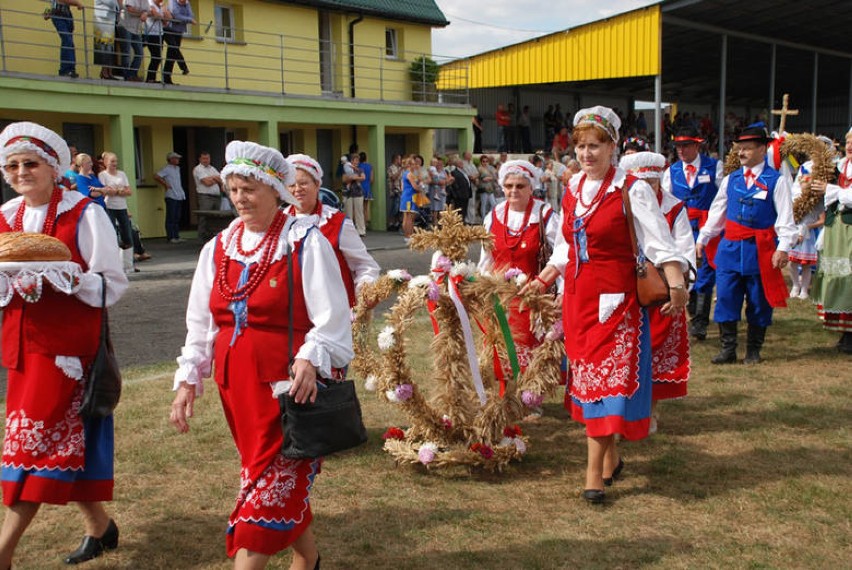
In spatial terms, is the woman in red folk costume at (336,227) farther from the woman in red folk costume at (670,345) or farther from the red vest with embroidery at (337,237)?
the woman in red folk costume at (670,345)

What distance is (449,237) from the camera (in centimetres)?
532

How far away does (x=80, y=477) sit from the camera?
157 inches

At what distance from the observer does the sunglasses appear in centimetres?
393

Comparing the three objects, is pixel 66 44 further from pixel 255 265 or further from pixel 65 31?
pixel 255 265

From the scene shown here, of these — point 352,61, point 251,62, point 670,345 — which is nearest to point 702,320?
point 670,345

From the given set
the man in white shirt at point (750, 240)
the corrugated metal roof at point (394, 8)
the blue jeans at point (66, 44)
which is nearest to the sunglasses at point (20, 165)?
the man in white shirt at point (750, 240)

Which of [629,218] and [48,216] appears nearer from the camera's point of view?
[48,216]

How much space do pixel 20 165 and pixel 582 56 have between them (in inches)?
955

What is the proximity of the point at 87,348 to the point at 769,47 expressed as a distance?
33057 millimetres

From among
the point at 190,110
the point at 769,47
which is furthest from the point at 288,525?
the point at 769,47

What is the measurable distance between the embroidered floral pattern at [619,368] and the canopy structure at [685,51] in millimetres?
19418

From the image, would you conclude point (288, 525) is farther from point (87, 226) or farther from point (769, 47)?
point (769, 47)

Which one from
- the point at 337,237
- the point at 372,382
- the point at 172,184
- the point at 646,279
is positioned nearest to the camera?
the point at 646,279

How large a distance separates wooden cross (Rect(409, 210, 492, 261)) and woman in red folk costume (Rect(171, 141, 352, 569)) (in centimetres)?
181
